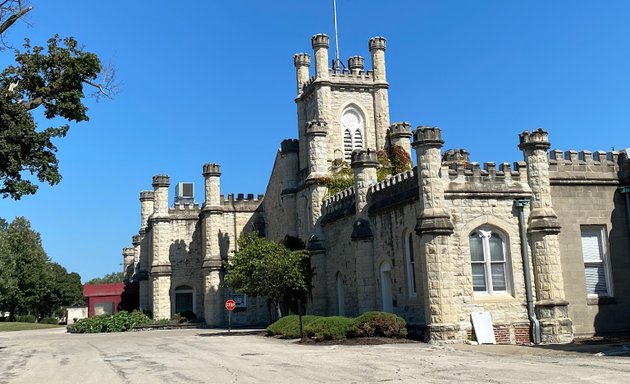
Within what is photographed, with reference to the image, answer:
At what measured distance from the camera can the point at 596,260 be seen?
24969 millimetres

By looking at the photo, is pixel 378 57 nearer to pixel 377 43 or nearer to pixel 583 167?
pixel 377 43

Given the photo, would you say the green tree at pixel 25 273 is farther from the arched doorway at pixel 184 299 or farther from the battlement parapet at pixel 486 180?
the battlement parapet at pixel 486 180

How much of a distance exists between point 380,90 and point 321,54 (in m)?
4.44

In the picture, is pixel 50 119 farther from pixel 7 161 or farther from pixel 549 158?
pixel 549 158

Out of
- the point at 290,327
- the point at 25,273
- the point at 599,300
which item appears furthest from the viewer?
the point at 25,273

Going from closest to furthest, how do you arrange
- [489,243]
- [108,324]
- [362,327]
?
[362,327], [489,243], [108,324]

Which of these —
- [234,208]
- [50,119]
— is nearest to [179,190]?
[234,208]

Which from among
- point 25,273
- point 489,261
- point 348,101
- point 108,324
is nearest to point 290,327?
point 489,261

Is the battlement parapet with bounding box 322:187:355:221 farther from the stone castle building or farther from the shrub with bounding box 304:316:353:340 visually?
the shrub with bounding box 304:316:353:340

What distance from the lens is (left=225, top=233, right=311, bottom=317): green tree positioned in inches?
1166

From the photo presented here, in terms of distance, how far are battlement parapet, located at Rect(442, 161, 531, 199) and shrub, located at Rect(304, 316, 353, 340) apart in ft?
18.7

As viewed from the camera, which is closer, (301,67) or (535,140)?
(535,140)

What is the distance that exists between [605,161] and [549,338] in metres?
7.28

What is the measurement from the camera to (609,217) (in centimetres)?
2519
